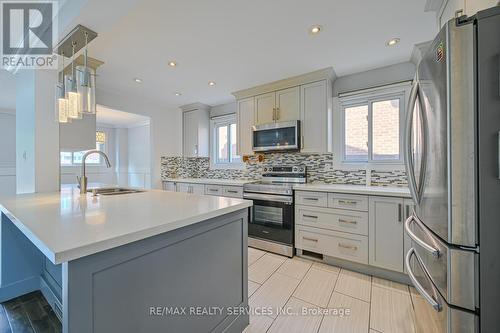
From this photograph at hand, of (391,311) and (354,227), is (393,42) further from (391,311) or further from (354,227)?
(391,311)

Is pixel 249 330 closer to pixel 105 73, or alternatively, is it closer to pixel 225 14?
pixel 225 14

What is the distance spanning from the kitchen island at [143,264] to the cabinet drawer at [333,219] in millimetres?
1275

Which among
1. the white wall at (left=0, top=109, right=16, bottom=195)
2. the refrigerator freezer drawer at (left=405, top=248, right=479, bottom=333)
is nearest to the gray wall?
the refrigerator freezer drawer at (left=405, top=248, right=479, bottom=333)

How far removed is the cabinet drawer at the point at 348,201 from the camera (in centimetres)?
222

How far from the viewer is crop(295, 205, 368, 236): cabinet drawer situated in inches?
87.9

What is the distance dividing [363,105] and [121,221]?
3004 millimetres

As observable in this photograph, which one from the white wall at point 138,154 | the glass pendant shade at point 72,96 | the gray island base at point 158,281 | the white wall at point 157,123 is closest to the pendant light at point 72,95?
the glass pendant shade at point 72,96

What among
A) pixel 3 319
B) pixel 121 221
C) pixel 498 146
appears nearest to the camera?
pixel 498 146

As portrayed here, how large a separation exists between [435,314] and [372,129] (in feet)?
7.54

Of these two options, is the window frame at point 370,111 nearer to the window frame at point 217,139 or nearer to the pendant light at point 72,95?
the window frame at point 217,139

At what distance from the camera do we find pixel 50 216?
3.41ft

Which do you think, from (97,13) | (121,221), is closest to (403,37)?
(97,13)

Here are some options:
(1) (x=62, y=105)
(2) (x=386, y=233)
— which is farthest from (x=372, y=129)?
(1) (x=62, y=105)

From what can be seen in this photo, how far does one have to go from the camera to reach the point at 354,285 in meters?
2.03
